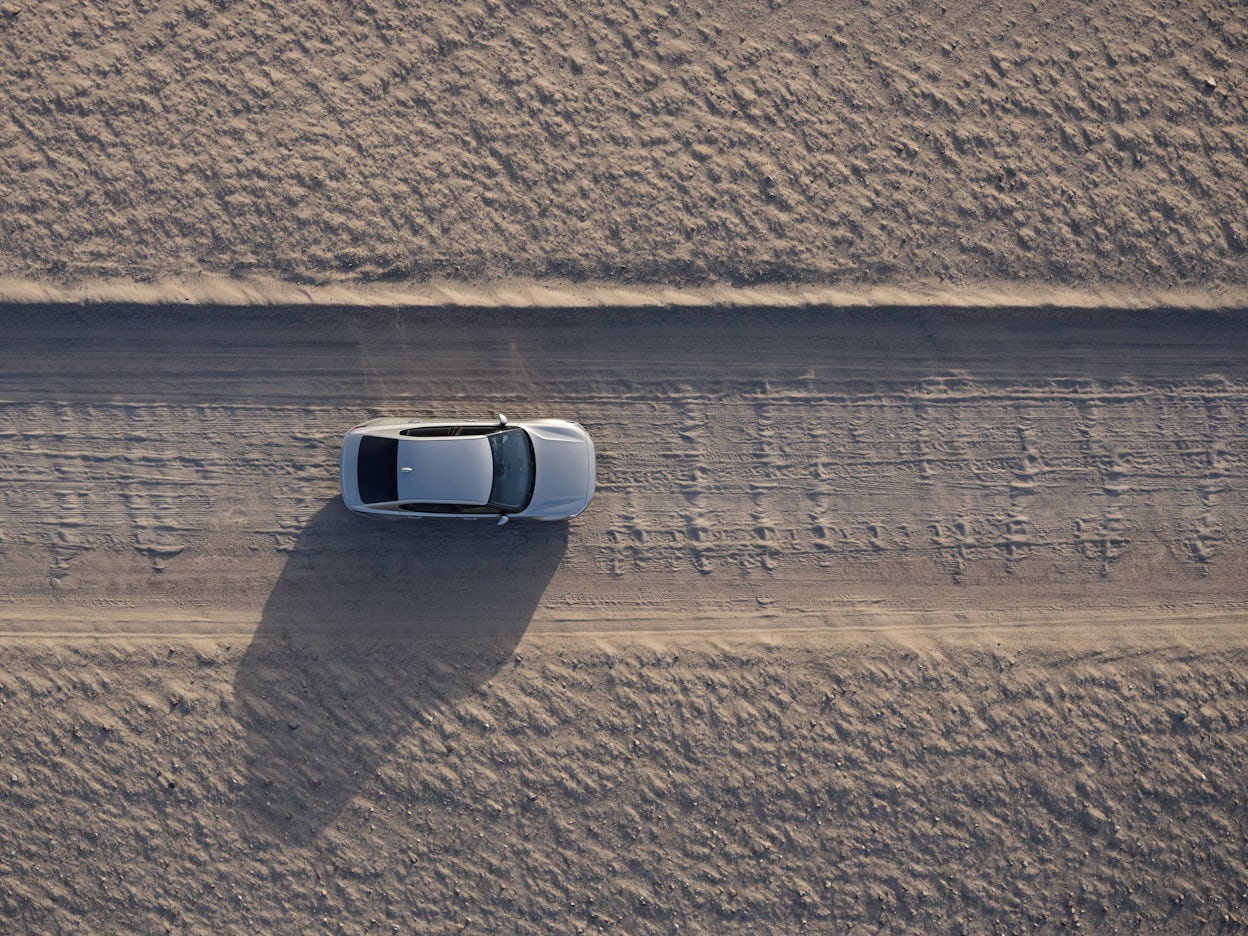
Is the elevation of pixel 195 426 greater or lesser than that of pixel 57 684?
greater

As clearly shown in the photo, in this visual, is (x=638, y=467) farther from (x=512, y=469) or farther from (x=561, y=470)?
(x=512, y=469)

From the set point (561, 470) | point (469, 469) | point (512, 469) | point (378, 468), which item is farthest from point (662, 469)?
point (378, 468)

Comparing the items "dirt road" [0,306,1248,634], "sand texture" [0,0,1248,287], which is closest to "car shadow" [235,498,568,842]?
"dirt road" [0,306,1248,634]

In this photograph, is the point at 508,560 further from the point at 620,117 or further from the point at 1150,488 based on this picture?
the point at 1150,488

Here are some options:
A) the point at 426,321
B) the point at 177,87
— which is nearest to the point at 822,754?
the point at 426,321

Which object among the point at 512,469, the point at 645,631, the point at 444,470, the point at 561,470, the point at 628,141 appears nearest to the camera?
the point at 444,470

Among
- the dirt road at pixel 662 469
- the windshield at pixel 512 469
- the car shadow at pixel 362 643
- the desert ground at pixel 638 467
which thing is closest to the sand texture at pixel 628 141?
the desert ground at pixel 638 467
